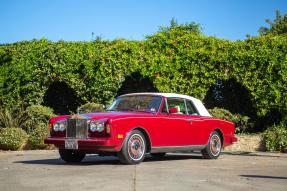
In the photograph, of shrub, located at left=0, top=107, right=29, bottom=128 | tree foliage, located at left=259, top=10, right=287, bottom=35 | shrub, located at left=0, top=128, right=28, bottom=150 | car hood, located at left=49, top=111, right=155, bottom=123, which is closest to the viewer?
car hood, located at left=49, top=111, right=155, bottom=123

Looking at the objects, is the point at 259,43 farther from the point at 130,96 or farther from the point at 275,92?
the point at 130,96

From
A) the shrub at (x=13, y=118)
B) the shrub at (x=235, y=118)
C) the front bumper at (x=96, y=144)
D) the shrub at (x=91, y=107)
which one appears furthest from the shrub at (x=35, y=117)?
the front bumper at (x=96, y=144)

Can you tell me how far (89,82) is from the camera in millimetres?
18609

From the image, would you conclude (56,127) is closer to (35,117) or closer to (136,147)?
(136,147)

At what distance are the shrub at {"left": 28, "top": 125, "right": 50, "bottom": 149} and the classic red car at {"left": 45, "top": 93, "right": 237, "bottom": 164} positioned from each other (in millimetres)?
4976

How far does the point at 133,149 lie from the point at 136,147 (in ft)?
0.33

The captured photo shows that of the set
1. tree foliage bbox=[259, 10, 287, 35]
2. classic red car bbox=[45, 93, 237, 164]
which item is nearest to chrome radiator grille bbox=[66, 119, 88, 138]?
classic red car bbox=[45, 93, 237, 164]

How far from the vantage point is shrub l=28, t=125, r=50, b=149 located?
15938 mm

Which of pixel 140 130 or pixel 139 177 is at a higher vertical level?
pixel 140 130

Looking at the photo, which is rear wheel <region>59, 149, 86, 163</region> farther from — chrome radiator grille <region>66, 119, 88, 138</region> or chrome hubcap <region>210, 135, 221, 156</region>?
chrome hubcap <region>210, 135, 221, 156</region>

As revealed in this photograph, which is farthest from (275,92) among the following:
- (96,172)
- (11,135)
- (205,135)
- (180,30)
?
(96,172)

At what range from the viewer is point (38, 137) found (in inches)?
627

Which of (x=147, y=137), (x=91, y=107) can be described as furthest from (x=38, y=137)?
(x=147, y=137)

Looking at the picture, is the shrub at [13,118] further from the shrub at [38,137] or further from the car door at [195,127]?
the car door at [195,127]
